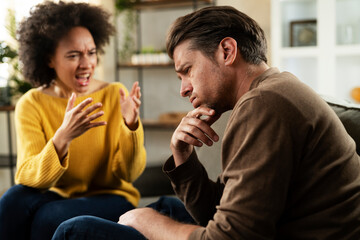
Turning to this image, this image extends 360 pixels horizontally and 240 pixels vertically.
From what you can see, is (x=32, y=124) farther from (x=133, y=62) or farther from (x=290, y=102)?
(x=133, y=62)

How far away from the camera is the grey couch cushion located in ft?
4.09

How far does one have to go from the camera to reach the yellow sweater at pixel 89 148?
171 centimetres

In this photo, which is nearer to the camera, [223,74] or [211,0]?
[223,74]

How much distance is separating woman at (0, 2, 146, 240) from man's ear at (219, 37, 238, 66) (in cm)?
71

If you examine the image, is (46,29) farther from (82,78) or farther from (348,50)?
(348,50)

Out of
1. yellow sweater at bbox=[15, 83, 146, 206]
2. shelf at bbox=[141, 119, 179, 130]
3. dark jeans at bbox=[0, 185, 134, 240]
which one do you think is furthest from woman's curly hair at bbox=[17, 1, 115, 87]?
shelf at bbox=[141, 119, 179, 130]

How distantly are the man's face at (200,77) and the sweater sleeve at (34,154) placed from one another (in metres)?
0.73

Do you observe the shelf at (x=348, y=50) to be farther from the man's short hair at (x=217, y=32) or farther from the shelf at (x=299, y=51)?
the man's short hair at (x=217, y=32)

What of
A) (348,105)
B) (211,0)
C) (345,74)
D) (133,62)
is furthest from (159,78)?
(348,105)

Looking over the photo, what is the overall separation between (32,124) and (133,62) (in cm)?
239

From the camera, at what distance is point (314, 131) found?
854 millimetres

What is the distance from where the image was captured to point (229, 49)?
1014 mm

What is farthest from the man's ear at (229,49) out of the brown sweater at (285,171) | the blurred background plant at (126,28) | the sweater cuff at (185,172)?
the blurred background plant at (126,28)

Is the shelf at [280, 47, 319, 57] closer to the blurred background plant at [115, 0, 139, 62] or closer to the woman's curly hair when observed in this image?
the blurred background plant at [115, 0, 139, 62]
